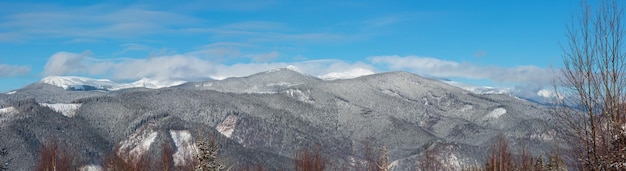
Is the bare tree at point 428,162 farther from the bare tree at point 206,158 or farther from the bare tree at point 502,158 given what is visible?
the bare tree at point 206,158

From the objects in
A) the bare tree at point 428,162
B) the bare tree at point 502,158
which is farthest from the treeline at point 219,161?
the bare tree at point 428,162

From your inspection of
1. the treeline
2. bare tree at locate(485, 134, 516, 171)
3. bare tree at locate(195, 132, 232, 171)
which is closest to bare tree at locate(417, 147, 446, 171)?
the treeline

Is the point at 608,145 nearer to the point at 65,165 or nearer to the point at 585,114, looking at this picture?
the point at 585,114

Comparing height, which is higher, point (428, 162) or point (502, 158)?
point (502, 158)

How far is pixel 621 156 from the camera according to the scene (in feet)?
54.6

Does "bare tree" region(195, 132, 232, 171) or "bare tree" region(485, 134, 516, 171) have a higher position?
"bare tree" region(195, 132, 232, 171)

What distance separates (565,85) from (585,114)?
37.0 inches

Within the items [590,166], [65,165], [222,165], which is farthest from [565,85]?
[65,165]

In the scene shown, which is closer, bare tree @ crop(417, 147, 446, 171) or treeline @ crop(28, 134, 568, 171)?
treeline @ crop(28, 134, 568, 171)

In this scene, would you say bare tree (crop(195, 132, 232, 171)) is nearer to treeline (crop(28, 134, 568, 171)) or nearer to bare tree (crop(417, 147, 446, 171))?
treeline (crop(28, 134, 568, 171))

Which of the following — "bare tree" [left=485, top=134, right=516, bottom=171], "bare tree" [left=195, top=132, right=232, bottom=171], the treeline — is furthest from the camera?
"bare tree" [left=485, top=134, right=516, bottom=171]

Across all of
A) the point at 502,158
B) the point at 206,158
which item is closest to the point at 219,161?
the point at 206,158

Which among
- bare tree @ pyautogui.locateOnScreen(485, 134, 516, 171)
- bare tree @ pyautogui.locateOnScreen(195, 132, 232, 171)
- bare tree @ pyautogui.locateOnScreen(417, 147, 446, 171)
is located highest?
bare tree @ pyautogui.locateOnScreen(195, 132, 232, 171)

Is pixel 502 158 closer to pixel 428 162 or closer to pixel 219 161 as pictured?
pixel 428 162
